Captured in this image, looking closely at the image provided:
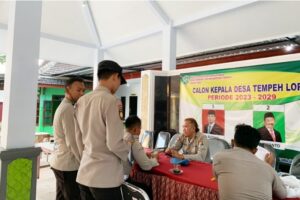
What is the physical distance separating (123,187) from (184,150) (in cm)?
152

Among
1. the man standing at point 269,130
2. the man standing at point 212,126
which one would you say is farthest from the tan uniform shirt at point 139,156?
the man standing at point 212,126

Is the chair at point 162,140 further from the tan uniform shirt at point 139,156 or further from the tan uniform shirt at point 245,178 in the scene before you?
the tan uniform shirt at point 245,178

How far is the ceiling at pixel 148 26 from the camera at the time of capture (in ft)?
12.0

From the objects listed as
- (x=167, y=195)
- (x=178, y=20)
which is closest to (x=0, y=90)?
(x=178, y=20)

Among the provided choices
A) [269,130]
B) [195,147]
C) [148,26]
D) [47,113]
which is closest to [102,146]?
→ [195,147]

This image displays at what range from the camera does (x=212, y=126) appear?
3926 mm

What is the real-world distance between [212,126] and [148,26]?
2.46 m

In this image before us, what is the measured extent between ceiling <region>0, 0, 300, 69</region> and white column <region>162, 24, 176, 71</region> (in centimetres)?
8

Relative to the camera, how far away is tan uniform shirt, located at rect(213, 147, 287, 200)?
58.2 inches

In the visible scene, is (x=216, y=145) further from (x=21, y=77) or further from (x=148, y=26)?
(x=148, y=26)

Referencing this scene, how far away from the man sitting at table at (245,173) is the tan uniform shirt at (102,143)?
676mm

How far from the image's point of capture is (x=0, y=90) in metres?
9.24

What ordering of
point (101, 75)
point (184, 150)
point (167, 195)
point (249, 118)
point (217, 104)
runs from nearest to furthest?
point (101, 75) < point (167, 195) < point (184, 150) < point (249, 118) < point (217, 104)

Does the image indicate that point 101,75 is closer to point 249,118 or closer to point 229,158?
point 229,158
